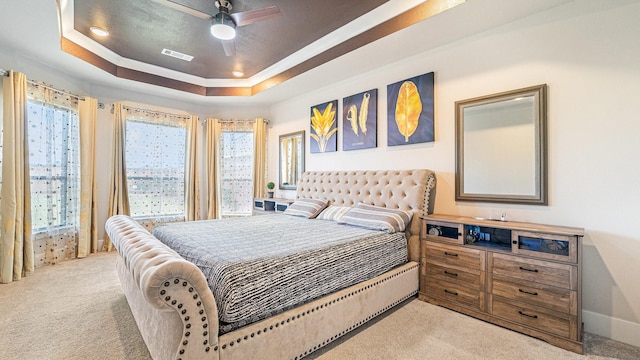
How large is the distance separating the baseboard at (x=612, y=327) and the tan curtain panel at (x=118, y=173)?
6.15 meters

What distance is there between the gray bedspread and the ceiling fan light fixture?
6.68 feet

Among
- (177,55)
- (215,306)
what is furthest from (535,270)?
(177,55)

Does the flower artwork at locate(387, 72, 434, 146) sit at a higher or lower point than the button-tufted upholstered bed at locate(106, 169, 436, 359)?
higher

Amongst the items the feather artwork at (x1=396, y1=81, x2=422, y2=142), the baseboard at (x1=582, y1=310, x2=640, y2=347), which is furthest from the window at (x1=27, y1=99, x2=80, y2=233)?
the baseboard at (x1=582, y1=310, x2=640, y2=347)

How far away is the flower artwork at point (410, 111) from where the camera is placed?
325cm

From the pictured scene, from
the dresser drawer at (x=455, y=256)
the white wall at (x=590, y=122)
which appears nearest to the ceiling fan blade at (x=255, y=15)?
the white wall at (x=590, y=122)

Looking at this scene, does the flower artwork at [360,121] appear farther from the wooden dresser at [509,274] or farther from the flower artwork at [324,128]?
the wooden dresser at [509,274]

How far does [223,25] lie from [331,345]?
3.03m

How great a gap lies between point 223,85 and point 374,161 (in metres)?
3.26

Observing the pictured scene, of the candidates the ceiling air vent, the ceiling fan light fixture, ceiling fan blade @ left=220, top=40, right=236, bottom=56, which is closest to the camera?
the ceiling fan light fixture

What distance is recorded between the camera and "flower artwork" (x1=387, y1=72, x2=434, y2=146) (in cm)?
325

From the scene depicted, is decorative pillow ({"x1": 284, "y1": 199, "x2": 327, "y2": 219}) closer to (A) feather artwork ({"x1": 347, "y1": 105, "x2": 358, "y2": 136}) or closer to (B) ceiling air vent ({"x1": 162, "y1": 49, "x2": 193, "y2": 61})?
(A) feather artwork ({"x1": 347, "y1": 105, "x2": 358, "y2": 136})

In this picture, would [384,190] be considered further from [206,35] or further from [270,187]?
[206,35]

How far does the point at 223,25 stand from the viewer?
2645 millimetres
